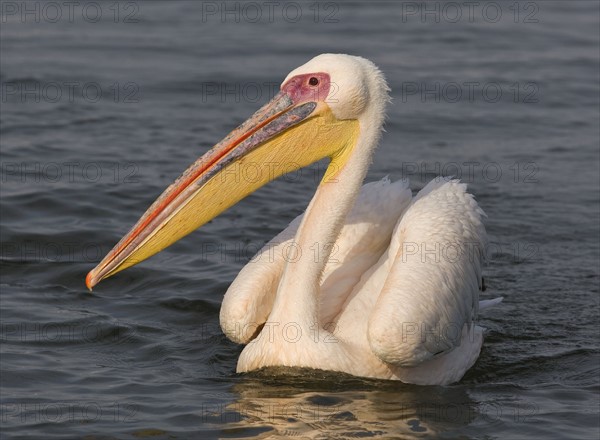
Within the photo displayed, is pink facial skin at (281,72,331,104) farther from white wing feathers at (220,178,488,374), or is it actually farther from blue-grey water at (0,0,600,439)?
blue-grey water at (0,0,600,439)

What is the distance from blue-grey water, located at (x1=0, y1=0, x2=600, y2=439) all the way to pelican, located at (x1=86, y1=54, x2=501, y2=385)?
0.25m

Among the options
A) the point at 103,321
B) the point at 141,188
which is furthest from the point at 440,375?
the point at 141,188

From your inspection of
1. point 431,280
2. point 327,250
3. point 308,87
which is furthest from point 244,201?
point 431,280

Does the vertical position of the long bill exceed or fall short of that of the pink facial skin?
it falls short

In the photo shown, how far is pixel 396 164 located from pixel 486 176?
2.99 ft

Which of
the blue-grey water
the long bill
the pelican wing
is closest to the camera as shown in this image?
the pelican wing

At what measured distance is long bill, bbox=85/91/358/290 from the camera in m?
7.08

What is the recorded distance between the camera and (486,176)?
38.5 ft

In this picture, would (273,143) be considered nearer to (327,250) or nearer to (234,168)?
(234,168)

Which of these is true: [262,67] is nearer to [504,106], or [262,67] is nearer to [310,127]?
[504,106]

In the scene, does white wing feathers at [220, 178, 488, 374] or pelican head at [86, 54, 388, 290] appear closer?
white wing feathers at [220, 178, 488, 374]

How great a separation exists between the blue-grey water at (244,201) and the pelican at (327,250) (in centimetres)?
25

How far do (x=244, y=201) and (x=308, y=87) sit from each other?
391 cm

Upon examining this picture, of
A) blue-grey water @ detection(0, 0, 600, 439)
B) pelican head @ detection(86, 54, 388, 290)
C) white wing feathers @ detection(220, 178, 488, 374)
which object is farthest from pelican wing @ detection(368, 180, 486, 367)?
pelican head @ detection(86, 54, 388, 290)
